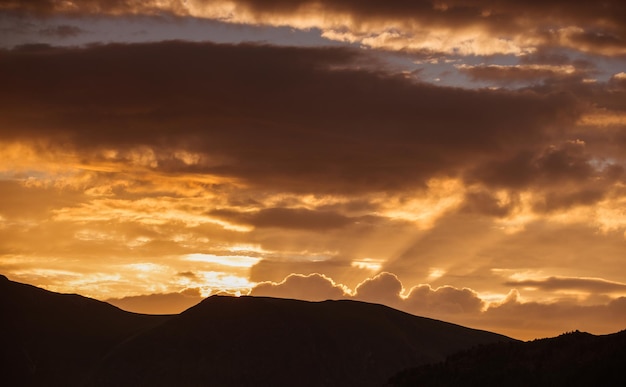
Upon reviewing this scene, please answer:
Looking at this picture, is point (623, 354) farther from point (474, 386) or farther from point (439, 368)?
point (439, 368)

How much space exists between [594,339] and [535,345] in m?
7.76

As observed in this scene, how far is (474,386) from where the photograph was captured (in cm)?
11475

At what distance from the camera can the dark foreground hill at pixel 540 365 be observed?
339 feet

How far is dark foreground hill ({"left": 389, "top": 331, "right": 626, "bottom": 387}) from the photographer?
103438 mm

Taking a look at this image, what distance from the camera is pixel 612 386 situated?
9712cm

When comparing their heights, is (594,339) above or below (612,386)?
above

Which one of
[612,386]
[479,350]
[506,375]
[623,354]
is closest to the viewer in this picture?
[612,386]

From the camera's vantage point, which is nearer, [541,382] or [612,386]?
[612,386]

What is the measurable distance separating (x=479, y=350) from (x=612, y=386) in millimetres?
29269

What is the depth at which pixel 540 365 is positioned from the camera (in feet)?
370

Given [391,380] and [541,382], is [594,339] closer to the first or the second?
[541,382]

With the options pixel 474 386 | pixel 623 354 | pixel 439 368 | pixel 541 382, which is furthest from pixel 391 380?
pixel 623 354

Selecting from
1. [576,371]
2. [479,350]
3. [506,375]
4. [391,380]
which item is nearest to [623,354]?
[576,371]

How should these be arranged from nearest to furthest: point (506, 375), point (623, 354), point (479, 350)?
point (623, 354) < point (506, 375) < point (479, 350)
